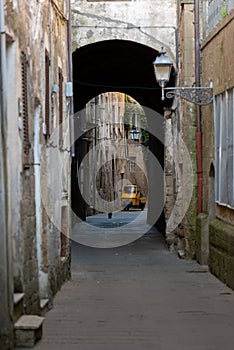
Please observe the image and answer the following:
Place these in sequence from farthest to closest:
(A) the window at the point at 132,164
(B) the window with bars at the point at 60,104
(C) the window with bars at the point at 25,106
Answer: (A) the window at the point at 132,164 → (B) the window with bars at the point at 60,104 → (C) the window with bars at the point at 25,106

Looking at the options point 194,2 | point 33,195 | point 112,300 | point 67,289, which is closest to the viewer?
point 33,195

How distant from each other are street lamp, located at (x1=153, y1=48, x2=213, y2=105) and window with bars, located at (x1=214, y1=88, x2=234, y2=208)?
269 millimetres

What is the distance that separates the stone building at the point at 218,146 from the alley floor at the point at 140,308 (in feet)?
1.63

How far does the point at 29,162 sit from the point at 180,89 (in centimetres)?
529

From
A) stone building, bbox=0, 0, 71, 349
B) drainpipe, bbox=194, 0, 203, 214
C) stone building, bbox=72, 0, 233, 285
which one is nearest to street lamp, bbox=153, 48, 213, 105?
stone building, bbox=72, 0, 233, 285

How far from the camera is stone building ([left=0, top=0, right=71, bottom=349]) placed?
7.00 m

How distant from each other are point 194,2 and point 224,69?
318cm

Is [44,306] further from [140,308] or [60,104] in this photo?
[60,104]

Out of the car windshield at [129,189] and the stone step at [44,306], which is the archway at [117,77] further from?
the car windshield at [129,189]

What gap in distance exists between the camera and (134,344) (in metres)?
8.04

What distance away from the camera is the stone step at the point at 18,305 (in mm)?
7414

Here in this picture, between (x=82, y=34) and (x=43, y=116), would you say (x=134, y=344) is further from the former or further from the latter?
(x=82, y=34)

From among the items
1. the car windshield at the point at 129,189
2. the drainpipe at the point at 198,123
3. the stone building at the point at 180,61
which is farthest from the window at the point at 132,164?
the drainpipe at the point at 198,123

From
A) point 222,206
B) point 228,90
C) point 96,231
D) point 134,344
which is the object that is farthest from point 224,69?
point 96,231
